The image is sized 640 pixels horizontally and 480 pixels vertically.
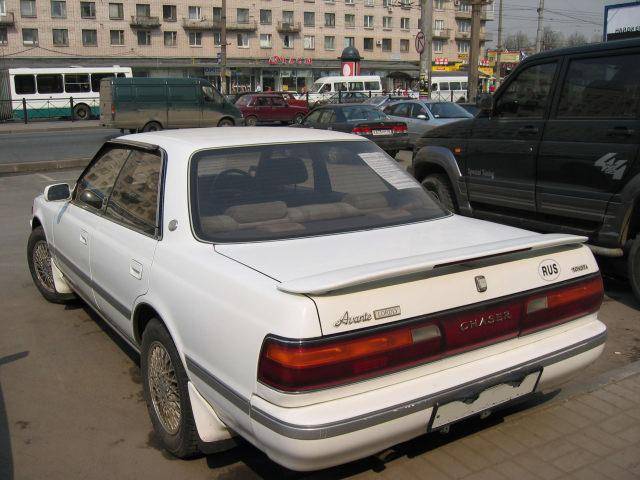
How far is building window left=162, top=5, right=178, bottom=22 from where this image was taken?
64.0 meters

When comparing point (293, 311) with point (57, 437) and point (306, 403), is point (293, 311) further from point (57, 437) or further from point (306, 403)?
point (57, 437)

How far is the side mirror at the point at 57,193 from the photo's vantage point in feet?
16.0

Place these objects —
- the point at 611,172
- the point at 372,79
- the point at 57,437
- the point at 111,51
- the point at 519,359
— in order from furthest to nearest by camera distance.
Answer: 1. the point at 111,51
2. the point at 372,79
3. the point at 611,172
4. the point at 57,437
5. the point at 519,359

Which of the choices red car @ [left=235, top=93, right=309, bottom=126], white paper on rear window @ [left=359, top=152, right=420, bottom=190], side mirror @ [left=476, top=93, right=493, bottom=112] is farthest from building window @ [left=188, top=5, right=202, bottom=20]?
white paper on rear window @ [left=359, top=152, right=420, bottom=190]

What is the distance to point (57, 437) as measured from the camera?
11.4ft

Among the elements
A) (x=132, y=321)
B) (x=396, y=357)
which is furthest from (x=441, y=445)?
(x=132, y=321)

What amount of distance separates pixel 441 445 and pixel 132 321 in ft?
5.69

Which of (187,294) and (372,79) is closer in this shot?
(187,294)

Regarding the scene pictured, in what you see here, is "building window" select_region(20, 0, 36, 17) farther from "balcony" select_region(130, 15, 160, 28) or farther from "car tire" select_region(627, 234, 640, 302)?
"car tire" select_region(627, 234, 640, 302)

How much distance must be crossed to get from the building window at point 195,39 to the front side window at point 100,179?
211 ft

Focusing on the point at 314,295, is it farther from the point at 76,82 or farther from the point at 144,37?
the point at 144,37

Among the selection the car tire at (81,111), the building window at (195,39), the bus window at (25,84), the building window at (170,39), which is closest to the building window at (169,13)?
the building window at (170,39)

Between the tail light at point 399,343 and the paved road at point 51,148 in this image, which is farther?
the paved road at point 51,148

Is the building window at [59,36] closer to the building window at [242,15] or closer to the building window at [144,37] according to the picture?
the building window at [144,37]
